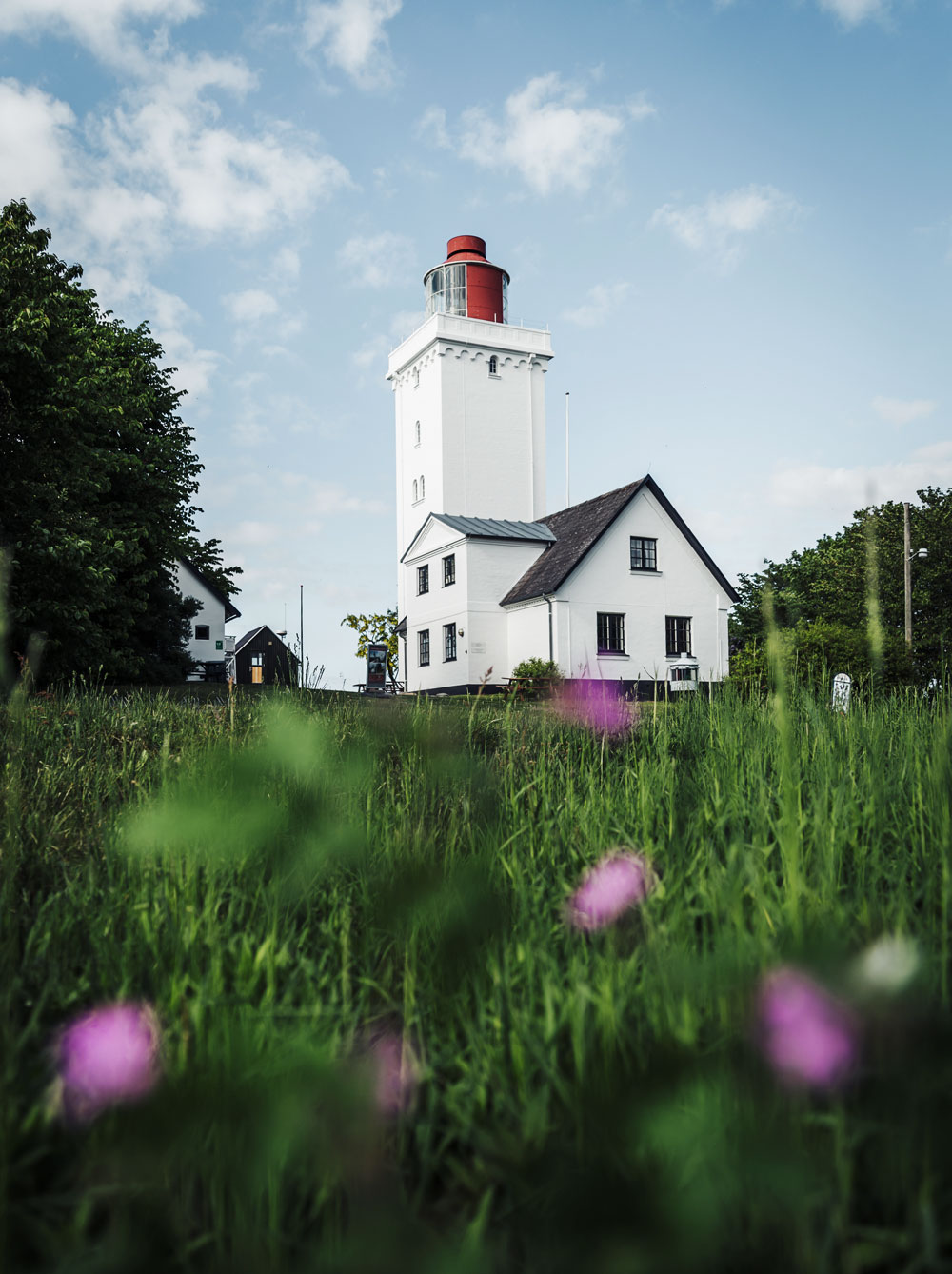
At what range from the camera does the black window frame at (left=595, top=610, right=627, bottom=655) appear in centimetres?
2977

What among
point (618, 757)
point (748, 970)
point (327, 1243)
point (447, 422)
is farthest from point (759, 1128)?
point (447, 422)

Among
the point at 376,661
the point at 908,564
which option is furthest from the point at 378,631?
the point at 908,564

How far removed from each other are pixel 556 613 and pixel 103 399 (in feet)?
48.5

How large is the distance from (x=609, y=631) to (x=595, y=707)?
2463cm

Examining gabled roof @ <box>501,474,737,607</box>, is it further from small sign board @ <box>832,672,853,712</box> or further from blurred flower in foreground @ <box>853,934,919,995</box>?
blurred flower in foreground @ <box>853,934,919,995</box>

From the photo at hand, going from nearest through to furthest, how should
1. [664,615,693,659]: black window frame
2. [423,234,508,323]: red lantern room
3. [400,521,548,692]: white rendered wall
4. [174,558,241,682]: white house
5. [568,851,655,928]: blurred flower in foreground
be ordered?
[568,851,655,928]: blurred flower in foreground → [664,615,693,659]: black window frame → [400,521,548,692]: white rendered wall → [423,234,508,323]: red lantern room → [174,558,241,682]: white house

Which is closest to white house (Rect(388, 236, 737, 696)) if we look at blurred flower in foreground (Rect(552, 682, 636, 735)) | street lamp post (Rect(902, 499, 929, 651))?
street lamp post (Rect(902, 499, 929, 651))

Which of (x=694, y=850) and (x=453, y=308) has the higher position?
(x=453, y=308)

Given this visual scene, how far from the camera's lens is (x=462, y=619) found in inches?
1235

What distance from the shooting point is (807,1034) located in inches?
54.7

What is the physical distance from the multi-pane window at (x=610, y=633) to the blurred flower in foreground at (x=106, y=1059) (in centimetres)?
2823

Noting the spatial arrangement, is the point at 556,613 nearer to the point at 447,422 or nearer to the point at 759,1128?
the point at 447,422

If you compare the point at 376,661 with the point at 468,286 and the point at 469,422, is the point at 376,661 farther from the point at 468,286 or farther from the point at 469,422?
the point at 468,286

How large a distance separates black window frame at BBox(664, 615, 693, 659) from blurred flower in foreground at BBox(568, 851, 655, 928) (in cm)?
2859
